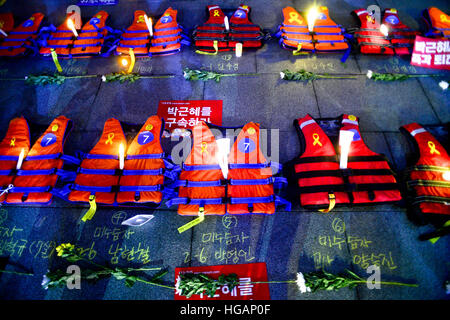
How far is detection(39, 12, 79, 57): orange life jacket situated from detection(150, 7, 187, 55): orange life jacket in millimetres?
1720

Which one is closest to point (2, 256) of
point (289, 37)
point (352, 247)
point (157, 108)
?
point (157, 108)

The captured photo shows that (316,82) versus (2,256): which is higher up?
(316,82)

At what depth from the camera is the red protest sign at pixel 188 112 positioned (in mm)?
3834

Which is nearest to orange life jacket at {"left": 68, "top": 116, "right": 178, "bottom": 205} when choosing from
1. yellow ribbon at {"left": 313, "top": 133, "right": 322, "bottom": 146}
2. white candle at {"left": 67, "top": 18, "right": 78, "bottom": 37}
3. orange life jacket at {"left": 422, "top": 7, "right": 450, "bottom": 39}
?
yellow ribbon at {"left": 313, "top": 133, "right": 322, "bottom": 146}

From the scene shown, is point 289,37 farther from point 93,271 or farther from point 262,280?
point 93,271

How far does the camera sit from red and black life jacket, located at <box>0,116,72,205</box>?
300 centimetres

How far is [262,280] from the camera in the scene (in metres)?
2.71

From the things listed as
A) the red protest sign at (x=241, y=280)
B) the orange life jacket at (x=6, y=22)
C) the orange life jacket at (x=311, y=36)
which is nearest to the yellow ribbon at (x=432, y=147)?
the orange life jacket at (x=311, y=36)

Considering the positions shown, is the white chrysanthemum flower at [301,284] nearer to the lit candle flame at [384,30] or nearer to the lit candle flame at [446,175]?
the lit candle flame at [446,175]

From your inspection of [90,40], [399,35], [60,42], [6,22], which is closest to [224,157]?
[90,40]

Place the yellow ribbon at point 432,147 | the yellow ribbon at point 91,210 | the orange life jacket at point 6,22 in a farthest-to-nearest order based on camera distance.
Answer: the orange life jacket at point 6,22 → the yellow ribbon at point 432,147 → the yellow ribbon at point 91,210

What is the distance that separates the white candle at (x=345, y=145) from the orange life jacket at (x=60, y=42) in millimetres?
5353

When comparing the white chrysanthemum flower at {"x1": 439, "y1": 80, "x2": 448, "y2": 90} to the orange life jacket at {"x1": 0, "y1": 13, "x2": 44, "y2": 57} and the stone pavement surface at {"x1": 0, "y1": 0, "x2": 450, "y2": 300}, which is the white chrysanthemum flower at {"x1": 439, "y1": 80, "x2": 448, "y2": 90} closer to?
the stone pavement surface at {"x1": 0, "y1": 0, "x2": 450, "y2": 300}
